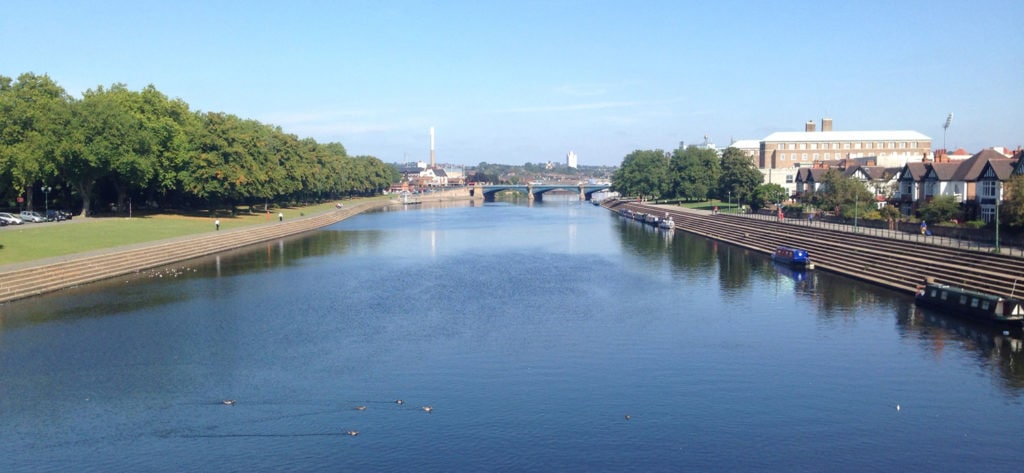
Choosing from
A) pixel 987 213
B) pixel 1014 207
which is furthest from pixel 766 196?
pixel 1014 207

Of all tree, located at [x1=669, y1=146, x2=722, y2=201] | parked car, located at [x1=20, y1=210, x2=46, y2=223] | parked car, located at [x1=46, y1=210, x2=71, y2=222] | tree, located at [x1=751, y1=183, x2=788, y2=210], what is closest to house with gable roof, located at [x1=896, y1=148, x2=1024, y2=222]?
tree, located at [x1=751, y1=183, x2=788, y2=210]

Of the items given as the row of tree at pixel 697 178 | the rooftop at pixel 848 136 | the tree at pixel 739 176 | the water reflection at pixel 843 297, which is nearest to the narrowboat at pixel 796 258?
the water reflection at pixel 843 297

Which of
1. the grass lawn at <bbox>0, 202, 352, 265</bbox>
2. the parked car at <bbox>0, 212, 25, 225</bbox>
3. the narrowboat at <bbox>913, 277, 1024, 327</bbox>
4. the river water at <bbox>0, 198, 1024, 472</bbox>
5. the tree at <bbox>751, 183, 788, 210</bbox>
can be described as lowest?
the river water at <bbox>0, 198, 1024, 472</bbox>

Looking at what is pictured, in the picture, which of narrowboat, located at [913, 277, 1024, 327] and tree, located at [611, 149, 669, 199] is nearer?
narrowboat, located at [913, 277, 1024, 327]

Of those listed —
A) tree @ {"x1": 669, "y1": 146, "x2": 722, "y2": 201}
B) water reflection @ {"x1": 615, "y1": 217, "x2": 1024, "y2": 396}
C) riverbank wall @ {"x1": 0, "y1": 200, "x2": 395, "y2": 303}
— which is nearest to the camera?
water reflection @ {"x1": 615, "y1": 217, "x2": 1024, "y2": 396}

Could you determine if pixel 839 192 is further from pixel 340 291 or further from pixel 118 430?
pixel 118 430

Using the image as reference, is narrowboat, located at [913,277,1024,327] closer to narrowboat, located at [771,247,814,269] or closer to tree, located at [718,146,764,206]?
narrowboat, located at [771,247,814,269]

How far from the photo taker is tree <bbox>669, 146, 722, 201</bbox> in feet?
472

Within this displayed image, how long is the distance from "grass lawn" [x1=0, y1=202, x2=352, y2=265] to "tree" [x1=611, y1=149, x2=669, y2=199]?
281 feet

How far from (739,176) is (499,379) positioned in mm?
96262

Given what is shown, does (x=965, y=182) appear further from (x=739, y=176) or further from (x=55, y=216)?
(x=55, y=216)

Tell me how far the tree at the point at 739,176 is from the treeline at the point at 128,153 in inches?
2523

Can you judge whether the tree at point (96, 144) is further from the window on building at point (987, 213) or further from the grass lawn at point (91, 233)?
the window on building at point (987, 213)

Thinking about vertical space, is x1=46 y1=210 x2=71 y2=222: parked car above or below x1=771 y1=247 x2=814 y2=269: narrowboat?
above
